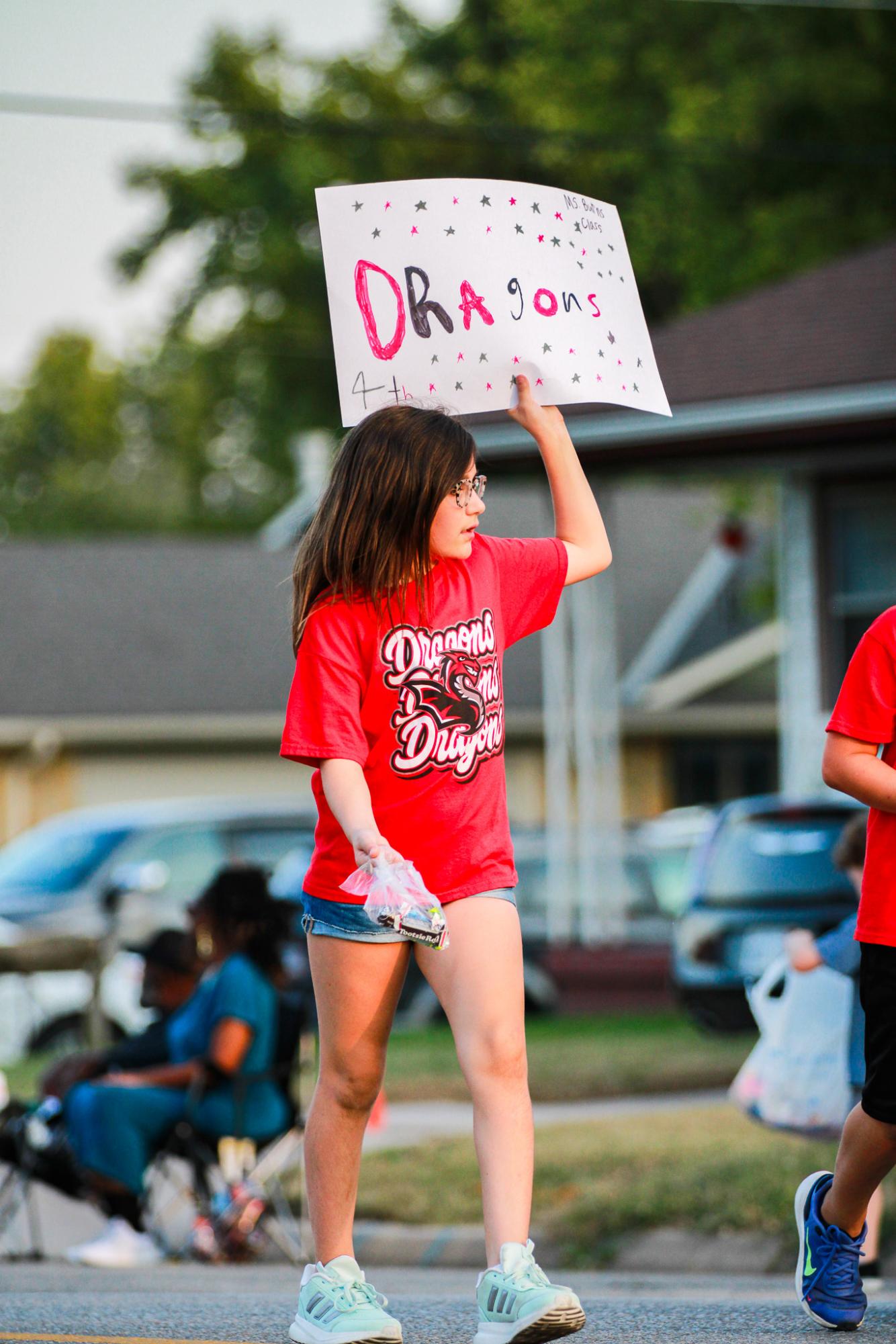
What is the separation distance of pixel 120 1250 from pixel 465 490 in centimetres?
417

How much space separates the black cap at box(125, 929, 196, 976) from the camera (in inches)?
299

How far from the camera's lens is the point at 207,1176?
6.96 metres

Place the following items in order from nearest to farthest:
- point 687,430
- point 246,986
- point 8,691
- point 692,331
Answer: point 246,986
point 687,430
point 692,331
point 8,691

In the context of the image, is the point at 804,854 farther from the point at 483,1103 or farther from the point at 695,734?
the point at 695,734

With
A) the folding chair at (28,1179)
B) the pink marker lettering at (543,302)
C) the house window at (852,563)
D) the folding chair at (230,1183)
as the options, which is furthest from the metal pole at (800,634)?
the pink marker lettering at (543,302)

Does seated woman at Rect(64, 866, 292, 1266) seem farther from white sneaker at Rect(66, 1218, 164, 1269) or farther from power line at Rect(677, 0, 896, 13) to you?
power line at Rect(677, 0, 896, 13)

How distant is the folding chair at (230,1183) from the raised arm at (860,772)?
11.9 feet

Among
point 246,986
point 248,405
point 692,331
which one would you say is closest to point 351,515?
point 246,986

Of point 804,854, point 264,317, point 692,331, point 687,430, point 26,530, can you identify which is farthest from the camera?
point 26,530

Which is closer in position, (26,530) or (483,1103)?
(483,1103)

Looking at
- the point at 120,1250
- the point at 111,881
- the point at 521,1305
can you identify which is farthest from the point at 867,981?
the point at 111,881

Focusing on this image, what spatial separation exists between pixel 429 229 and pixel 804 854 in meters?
8.39

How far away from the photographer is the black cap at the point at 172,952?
7590 millimetres

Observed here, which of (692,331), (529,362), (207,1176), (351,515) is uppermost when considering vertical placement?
(692,331)
